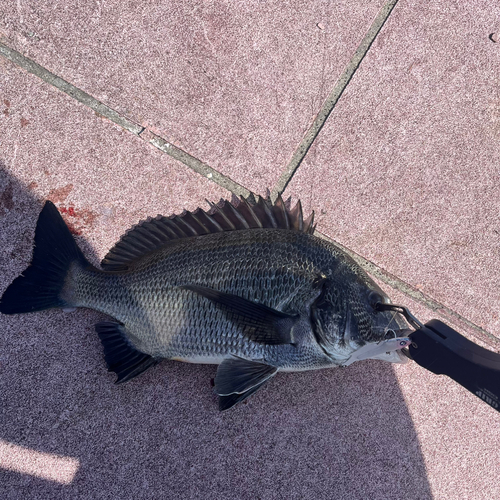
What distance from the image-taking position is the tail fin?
217cm

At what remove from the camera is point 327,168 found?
8.32 feet

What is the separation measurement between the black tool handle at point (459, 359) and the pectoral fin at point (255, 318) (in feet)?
1.93

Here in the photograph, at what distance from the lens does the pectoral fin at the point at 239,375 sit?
199cm

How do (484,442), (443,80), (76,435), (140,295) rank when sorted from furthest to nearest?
1. (443,80)
2. (484,442)
3. (76,435)
4. (140,295)

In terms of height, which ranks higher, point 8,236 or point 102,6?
point 102,6

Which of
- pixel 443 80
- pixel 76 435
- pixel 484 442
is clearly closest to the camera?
pixel 76 435

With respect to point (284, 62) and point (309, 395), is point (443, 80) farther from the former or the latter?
point (309, 395)

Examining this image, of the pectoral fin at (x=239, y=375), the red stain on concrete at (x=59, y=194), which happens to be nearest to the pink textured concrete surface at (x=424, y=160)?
the pectoral fin at (x=239, y=375)

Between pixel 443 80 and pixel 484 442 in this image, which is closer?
pixel 484 442

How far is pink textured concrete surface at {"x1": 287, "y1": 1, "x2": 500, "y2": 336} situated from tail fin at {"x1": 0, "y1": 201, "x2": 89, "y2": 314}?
4.28 ft

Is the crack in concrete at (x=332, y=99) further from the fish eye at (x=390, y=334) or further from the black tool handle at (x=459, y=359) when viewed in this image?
the black tool handle at (x=459, y=359)

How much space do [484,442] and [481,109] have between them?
197 centimetres

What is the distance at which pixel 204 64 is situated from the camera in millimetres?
2531

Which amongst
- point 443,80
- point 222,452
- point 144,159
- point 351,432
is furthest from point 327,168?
point 222,452
